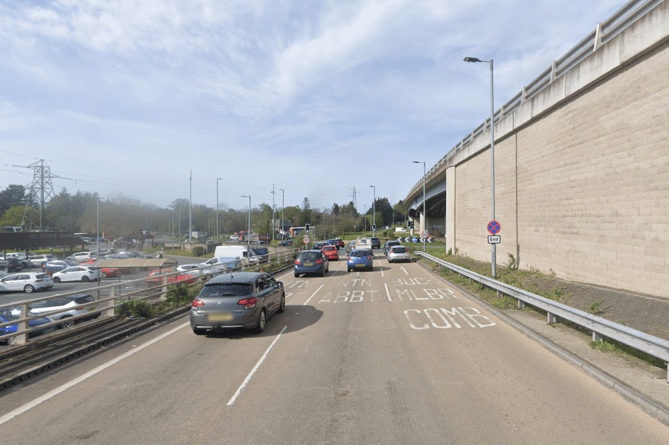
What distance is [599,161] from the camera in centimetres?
1196

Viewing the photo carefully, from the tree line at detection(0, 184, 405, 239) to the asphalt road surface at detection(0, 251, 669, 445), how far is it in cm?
3159

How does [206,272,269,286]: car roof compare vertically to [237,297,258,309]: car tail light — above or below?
above

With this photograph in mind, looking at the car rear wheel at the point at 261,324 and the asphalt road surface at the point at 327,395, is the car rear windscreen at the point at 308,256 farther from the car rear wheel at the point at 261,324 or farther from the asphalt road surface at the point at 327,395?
the asphalt road surface at the point at 327,395

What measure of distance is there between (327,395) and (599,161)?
10982mm

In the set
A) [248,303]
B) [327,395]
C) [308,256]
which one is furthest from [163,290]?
[308,256]

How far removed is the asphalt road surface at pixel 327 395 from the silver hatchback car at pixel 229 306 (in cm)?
40

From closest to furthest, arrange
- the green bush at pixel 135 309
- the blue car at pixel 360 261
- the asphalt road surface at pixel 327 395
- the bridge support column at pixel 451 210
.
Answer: the asphalt road surface at pixel 327 395
the green bush at pixel 135 309
the blue car at pixel 360 261
the bridge support column at pixel 451 210

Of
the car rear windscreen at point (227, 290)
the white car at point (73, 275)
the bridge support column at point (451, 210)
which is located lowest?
the white car at point (73, 275)

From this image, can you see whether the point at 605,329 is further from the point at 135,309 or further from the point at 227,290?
the point at 135,309

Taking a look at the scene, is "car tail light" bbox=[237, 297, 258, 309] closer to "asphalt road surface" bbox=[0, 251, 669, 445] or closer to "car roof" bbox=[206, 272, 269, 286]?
"car roof" bbox=[206, 272, 269, 286]

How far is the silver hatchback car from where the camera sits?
30.6ft

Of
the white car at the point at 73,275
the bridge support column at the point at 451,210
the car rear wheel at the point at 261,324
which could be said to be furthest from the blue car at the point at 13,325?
the bridge support column at the point at 451,210

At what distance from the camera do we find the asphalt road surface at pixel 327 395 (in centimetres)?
462

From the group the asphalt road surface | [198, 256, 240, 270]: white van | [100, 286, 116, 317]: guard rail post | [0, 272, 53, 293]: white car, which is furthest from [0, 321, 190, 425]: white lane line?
[0, 272, 53, 293]: white car
